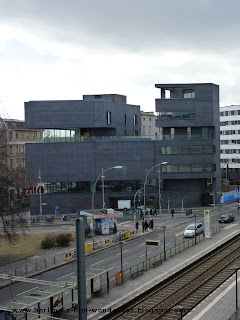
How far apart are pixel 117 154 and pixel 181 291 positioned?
55.7 meters

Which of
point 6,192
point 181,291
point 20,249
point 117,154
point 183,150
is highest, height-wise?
point 183,150

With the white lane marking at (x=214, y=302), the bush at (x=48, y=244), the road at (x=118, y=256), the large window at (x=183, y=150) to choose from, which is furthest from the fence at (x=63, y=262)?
the large window at (x=183, y=150)

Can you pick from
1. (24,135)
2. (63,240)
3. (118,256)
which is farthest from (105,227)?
(24,135)

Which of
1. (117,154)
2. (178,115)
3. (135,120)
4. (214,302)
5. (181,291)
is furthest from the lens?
(135,120)

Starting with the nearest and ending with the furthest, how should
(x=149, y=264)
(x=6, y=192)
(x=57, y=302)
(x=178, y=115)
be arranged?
(x=57, y=302) < (x=149, y=264) < (x=6, y=192) < (x=178, y=115)

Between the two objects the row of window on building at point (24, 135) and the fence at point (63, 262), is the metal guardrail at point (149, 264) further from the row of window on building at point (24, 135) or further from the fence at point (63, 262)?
the row of window on building at point (24, 135)

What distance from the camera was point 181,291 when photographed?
3178 centimetres

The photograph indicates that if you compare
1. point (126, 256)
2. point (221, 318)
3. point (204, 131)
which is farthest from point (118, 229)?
point (221, 318)

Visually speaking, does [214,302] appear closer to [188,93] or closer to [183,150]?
[183,150]

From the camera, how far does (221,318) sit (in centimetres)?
2512

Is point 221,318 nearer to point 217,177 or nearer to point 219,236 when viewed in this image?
point 219,236

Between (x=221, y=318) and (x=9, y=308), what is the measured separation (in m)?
10.6

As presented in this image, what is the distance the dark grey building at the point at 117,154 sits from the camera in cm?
8606

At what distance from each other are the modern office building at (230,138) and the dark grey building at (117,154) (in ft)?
157
